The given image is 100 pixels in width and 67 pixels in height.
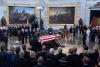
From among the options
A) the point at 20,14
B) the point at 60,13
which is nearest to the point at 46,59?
the point at 20,14

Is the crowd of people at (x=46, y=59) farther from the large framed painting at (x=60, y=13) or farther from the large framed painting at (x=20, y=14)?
the large framed painting at (x=60, y=13)

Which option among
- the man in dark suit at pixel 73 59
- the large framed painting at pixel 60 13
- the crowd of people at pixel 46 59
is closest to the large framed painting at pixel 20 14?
the large framed painting at pixel 60 13

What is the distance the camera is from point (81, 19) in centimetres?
4425

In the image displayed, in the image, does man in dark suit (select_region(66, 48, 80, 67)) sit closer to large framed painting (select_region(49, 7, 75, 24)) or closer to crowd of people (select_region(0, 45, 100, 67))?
crowd of people (select_region(0, 45, 100, 67))

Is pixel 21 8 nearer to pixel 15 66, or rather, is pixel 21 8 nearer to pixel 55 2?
pixel 55 2

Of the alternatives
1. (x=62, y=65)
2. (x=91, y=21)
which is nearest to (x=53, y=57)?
(x=62, y=65)

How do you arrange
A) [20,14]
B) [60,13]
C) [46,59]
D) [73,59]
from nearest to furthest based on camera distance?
1. [73,59]
2. [46,59]
3. [20,14]
4. [60,13]

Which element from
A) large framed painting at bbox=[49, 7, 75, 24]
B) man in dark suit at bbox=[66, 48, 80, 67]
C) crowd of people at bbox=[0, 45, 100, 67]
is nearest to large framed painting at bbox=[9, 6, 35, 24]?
large framed painting at bbox=[49, 7, 75, 24]

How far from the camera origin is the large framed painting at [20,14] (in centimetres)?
4506

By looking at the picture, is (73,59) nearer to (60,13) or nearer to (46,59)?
(46,59)

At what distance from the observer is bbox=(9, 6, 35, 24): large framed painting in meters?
45.1

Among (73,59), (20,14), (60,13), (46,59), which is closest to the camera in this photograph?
(73,59)

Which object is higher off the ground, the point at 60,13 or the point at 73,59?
the point at 60,13

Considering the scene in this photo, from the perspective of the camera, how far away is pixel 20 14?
4531 centimetres
